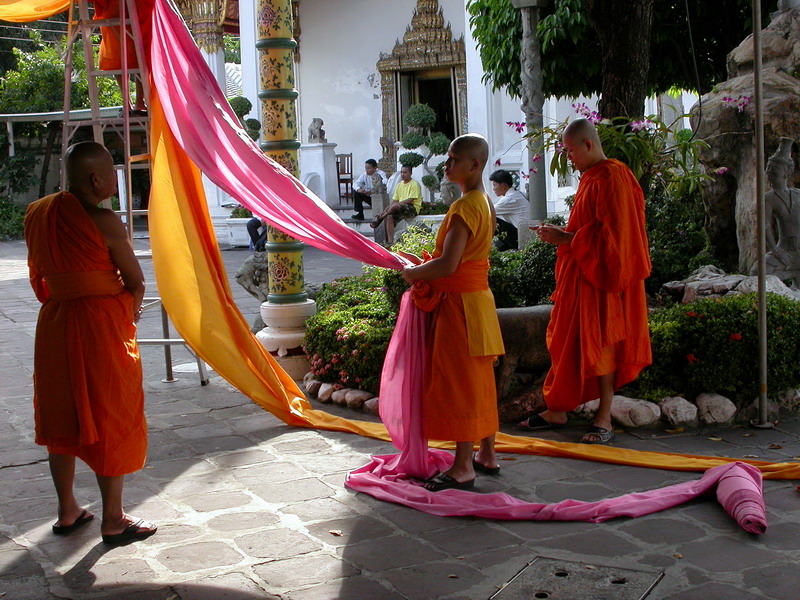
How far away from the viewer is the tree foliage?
34.4 feet

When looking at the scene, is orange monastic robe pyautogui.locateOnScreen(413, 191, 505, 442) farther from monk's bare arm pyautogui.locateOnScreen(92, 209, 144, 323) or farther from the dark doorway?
the dark doorway

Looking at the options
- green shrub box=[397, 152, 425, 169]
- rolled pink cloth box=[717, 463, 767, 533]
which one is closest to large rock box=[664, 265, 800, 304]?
rolled pink cloth box=[717, 463, 767, 533]

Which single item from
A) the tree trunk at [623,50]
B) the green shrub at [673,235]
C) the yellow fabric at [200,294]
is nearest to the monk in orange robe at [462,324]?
the yellow fabric at [200,294]

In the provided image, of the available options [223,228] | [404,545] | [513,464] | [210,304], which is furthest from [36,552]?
[223,228]

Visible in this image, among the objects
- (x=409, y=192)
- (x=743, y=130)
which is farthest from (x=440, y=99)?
(x=743, y=130)

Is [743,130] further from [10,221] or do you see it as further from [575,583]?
[10,221]

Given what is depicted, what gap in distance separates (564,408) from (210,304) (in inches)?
83.9

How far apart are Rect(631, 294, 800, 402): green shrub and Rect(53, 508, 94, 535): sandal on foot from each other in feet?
10.3

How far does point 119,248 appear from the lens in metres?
3.73

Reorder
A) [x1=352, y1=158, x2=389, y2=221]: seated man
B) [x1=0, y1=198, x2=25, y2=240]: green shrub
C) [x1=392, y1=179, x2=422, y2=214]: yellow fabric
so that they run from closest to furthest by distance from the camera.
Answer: [x1=392, y1=179, x2=422, y2=214]: yellow fabric, [x1=352, y1=158, x2=389, y2=221]: seated man, [x1=0, y1=198, x2=25, y2=240]: green shrub

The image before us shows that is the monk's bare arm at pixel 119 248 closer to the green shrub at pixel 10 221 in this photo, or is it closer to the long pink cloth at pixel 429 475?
the long pink cloth at pixel 429 475

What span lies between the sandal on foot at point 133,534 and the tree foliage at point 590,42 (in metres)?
8.17

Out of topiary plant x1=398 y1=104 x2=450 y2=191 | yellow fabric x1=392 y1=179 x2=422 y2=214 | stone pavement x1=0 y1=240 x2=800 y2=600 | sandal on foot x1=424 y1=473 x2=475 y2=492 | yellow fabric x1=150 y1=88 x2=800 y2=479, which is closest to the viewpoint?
stone pavement x1=0 y1=240 x2=800 y2=600

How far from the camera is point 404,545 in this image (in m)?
3.69
